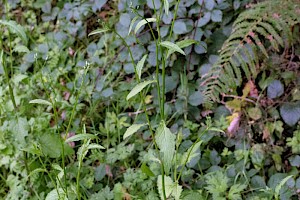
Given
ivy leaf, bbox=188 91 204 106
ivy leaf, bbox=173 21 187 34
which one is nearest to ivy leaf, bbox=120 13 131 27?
ivy leaf, bbox=173 21 187 34

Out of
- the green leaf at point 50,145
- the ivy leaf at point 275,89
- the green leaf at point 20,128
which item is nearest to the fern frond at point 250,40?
the ivy leaf at point 275,89

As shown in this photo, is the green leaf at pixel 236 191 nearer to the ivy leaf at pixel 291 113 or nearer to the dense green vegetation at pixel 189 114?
the dense green vegetation at pixel 189 114

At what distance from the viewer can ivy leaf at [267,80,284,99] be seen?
2.40 m

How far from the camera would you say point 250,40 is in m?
2.35

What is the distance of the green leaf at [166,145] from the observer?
1462mm

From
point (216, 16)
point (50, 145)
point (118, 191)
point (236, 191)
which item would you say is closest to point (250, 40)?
point (216, 16)

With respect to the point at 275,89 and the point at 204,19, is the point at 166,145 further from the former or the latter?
the point at 204,19

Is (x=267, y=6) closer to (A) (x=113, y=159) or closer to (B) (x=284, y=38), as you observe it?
(B) (x=284, y=38)

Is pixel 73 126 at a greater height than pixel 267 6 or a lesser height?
lesser

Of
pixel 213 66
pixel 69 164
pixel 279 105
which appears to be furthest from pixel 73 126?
pixel 279 105

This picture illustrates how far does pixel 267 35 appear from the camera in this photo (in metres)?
2.34

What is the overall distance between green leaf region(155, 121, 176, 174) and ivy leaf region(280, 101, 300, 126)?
1.01 metres

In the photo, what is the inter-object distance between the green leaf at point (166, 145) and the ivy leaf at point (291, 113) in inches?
39.9

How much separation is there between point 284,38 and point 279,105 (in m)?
0.35
